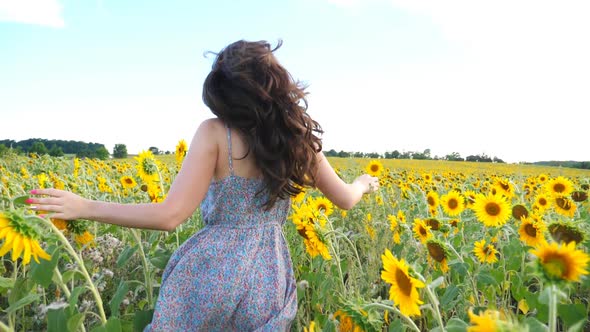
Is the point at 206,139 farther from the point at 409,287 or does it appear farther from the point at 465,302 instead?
the point at 465,302

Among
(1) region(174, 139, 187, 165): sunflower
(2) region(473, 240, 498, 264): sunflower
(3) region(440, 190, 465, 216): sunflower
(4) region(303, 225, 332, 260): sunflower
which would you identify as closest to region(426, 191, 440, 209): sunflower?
(3) region(440, 190, 465, 216): sunflower

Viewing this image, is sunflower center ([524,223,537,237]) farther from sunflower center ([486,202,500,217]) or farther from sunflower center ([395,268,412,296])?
sunflower center ([395,268,412,296])

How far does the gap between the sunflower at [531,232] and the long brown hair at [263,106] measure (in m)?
1.17

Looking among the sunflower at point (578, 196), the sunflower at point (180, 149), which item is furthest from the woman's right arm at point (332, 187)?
the sunflower at point (578, 196)

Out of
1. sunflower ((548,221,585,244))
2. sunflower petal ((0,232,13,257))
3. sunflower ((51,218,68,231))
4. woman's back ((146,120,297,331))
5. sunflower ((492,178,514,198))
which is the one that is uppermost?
sunflower ((492,178,514,198))

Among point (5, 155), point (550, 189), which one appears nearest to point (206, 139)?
point (550, 189)

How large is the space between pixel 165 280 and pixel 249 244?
35cm

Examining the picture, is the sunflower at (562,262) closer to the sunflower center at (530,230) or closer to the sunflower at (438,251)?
the sunflower at (438,251)

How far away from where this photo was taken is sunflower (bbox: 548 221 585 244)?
6.23 ft

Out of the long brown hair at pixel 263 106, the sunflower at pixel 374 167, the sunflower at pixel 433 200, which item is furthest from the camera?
the sunflower at pixel 374 167

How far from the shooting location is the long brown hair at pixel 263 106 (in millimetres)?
2033

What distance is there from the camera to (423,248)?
272cm

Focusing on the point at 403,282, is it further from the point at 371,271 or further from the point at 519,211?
the point at 519,211

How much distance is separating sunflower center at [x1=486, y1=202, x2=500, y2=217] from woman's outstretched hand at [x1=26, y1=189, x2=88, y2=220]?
2.17 m
